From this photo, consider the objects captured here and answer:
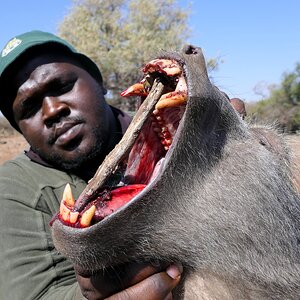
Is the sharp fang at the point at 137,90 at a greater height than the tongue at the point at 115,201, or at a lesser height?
greater

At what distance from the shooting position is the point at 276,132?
3299mm

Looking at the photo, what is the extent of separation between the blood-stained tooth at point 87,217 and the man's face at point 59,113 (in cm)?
137

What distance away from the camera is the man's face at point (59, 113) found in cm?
344

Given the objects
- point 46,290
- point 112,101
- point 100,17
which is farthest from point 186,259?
point 100,17

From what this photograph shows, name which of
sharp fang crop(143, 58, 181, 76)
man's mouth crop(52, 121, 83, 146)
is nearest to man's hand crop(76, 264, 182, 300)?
sharp fang crop(143, 58, 181, 76)

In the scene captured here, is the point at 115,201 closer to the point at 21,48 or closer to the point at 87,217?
the point at 87,217

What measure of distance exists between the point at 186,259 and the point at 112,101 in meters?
26.4

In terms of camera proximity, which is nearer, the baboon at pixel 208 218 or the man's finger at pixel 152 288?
the baboon at pixel 208 218

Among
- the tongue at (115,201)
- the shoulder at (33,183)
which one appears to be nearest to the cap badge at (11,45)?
the shoulder at (33,183)

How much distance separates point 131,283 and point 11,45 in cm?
197

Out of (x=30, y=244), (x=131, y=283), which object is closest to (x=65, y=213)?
(x=131, y=283)

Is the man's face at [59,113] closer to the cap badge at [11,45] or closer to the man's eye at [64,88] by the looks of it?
the man's eye at [64,88]

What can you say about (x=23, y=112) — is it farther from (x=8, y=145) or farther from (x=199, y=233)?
(x=8, y=145)

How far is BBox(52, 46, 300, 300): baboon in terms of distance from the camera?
2176mm
